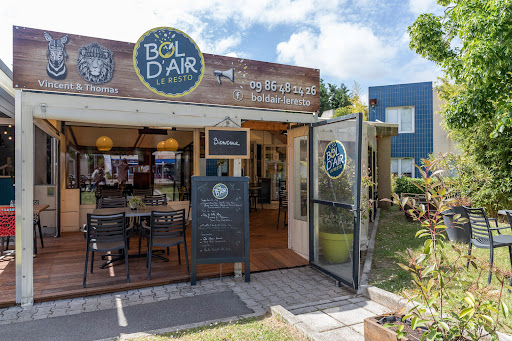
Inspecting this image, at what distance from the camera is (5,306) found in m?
3.74

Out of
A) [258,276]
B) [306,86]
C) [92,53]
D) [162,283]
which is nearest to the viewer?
[92,53]

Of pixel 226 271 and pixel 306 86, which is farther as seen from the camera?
pixel 306 86

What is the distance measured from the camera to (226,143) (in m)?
4.73

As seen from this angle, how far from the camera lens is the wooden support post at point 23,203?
12.4 ft

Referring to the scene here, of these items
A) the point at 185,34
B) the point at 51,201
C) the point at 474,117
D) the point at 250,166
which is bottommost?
the point at 51,201

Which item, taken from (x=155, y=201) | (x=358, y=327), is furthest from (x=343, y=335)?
(x=155, y=201)

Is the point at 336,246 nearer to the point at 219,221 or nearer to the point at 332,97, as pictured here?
the point at 219,221

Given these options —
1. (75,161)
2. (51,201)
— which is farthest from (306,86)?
(75,161)

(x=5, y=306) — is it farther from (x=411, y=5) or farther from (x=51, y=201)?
(x=411, y=5)

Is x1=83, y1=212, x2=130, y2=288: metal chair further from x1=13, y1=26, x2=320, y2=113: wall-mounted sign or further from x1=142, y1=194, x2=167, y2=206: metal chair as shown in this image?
x1=142, y1=194, x2=167, y2=206: metal chair

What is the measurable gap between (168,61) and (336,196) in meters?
2.91

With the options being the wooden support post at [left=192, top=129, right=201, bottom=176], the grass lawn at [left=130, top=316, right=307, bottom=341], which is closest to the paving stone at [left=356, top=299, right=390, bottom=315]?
the grass lawn at [left=130, top=316, right=307, bottom=341]

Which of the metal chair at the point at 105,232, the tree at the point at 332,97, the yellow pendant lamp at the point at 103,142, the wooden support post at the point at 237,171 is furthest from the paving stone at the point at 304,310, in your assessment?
the tree at the point at 332,97

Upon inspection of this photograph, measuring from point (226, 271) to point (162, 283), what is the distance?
927 millimetres
